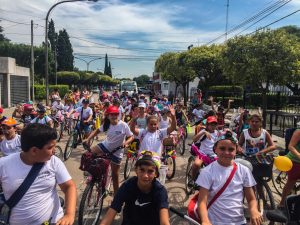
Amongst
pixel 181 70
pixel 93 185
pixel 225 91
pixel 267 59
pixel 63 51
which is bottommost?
pixel 93 185

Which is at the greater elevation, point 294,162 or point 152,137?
point 152,137

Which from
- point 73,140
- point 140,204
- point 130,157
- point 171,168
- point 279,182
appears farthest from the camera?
point 73,140

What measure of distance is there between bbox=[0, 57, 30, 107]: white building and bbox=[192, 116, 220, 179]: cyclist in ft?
79.4

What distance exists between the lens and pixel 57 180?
9.61 ft

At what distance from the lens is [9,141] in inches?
222

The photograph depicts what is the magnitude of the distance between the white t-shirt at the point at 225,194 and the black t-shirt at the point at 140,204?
1.59 ft

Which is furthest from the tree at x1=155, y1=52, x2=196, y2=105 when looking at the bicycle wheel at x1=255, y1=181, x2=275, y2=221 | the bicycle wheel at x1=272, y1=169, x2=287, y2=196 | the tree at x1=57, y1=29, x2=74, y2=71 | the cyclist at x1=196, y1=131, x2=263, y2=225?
the tree at x1=57, y1=29, x2=74, y2=71

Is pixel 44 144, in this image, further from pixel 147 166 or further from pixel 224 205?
pixel 224 205

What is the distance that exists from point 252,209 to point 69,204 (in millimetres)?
1746

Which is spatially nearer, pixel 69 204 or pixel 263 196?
pixel 69 204

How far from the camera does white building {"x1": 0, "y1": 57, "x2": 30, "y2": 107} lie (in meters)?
27.2

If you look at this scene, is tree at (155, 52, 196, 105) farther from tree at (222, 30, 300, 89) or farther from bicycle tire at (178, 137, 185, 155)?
bicycle tire at (178, 137, 185, 155)

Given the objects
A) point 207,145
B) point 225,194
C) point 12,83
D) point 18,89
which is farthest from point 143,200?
point 18,89

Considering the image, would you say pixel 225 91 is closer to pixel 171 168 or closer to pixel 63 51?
pixel 171 168
